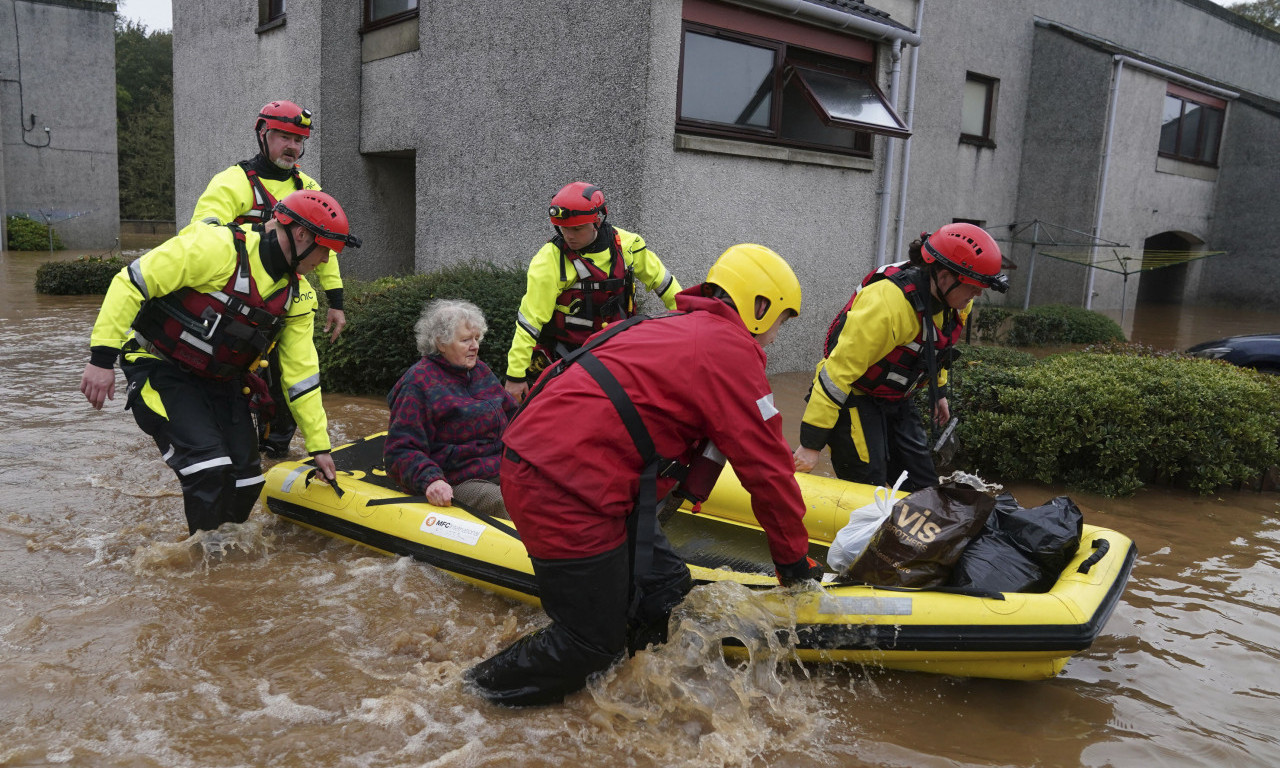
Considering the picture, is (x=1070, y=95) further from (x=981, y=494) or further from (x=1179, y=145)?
(x=981, y=494)

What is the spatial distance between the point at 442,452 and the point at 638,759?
2.17 meters

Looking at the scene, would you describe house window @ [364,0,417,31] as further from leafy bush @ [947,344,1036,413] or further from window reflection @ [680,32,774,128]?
leafy bush @ [947,344,1036,413]

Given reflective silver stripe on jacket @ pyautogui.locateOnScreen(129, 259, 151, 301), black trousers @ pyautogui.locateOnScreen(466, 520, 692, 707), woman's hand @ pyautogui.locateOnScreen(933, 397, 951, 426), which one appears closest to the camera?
black trousers @ pyautogui.locateOnScreen(466, 520, 692, 707)

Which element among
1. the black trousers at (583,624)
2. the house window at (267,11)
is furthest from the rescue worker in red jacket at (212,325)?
the house window at (267,11)

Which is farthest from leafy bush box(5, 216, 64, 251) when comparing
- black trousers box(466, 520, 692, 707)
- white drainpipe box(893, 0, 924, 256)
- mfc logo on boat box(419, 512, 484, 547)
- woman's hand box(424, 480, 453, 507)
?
black trousers box(466, 520, 692, 707)

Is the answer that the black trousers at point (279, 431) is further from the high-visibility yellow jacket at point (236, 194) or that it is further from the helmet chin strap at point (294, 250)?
the helmet chin strap at point (294, 250)

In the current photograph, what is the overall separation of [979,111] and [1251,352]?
7730 mm

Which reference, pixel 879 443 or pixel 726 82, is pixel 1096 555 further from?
pixel 726 82

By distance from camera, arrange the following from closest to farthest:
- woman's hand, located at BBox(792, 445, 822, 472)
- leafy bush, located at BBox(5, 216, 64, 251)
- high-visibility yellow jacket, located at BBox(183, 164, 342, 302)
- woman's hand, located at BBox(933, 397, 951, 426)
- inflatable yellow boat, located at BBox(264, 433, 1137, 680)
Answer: inflatable yellow boat, located at BBox(264, 433, 1137, 680) < woman's hand, located at BBox(792, 445, 822, 472) < woman's hand, located at BBox(933, 397, 951, 426) < high-visibility yellow jacket, located at BBox(183, 164, 342, 302) < leafy bush, located at BBox(5, 216, 64, 251)

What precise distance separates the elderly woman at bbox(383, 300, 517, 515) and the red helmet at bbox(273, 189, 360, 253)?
75 cm

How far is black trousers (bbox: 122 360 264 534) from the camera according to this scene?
13.4 ft

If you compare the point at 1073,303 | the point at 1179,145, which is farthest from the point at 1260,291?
the point at 1073,303

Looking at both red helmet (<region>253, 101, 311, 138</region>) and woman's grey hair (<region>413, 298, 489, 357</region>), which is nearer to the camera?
woman's grey hair (<region>413, 298, 489, 357</region>)

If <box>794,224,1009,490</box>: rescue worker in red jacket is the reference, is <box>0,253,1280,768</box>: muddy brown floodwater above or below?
below
